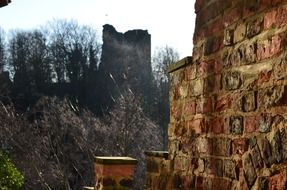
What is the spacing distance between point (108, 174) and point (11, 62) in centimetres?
3028

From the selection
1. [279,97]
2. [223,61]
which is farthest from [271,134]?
[223,61]

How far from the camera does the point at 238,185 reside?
1.90 m

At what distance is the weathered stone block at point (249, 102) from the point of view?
5.91 feet

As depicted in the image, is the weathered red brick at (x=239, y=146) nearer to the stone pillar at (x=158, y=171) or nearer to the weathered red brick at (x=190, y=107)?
the weathered red brick at (x=190, y=107)

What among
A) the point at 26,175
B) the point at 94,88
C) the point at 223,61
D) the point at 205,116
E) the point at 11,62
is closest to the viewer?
the point at 223,61

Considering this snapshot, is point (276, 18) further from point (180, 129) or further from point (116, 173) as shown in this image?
point (116, 173)

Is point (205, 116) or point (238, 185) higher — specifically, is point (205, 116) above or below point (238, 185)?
above

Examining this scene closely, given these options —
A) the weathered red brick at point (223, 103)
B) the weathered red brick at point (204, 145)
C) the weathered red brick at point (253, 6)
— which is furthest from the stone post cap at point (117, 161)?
the weathered red brick at point (253, 6)

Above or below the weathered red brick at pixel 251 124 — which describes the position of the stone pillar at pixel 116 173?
below

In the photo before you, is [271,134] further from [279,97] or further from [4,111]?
[4,111]

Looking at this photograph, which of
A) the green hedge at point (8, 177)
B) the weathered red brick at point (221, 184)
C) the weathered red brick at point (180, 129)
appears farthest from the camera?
the green hedge at point (8, 177)

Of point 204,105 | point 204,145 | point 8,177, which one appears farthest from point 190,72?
point 8,177

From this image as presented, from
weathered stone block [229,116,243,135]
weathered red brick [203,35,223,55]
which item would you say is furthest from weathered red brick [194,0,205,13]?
weathered stone block [229,116,243,135]

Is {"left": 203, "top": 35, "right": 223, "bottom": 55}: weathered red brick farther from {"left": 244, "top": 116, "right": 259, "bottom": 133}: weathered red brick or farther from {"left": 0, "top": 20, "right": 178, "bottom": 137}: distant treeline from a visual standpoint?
{"left": 0, "top": 20, "right": 178, "bottom": 137}: distant treeline
